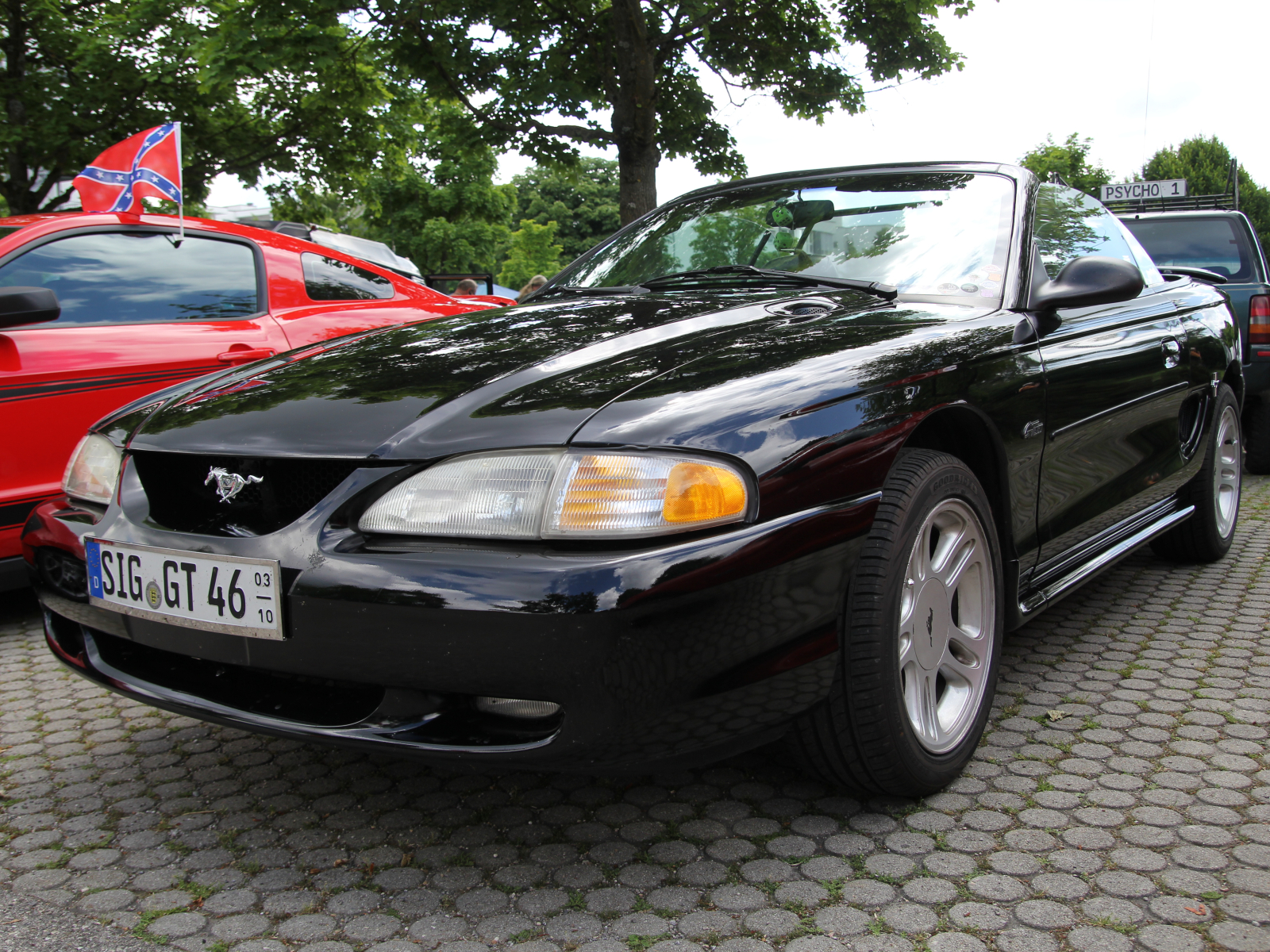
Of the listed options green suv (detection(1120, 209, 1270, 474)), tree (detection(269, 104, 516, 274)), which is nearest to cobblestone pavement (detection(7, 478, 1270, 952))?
green suv (detection(1120, 209, 1270, 474))

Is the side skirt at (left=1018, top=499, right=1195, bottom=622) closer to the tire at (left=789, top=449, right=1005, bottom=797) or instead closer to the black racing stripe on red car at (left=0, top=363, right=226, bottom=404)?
the tire at (left=789, top=449, right=1005, bottom=797)

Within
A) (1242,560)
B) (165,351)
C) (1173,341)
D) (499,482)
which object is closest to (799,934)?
(499,482)

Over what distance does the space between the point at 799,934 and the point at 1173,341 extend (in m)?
2.83

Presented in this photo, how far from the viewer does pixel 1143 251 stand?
168 inches

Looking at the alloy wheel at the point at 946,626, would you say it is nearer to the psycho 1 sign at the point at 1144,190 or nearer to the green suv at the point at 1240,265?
the green suv at the point at 1240,265

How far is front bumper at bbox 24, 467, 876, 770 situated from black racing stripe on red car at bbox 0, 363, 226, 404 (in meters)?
2.02

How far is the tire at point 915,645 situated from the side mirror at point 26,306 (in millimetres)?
3025

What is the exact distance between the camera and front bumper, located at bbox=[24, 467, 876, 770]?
1.67 meters

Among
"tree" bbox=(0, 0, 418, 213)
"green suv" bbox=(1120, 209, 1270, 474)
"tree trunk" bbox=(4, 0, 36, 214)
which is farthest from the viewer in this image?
"tree trunk" bbox=(4, 0, 36, 214)

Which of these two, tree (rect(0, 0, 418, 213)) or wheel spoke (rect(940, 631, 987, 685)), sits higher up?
tree (rect(0, 0, 418, 213))

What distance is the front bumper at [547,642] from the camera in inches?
65.6

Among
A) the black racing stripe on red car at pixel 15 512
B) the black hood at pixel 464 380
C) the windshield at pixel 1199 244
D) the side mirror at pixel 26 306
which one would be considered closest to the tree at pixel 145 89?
the side mirror at pixel 26 306

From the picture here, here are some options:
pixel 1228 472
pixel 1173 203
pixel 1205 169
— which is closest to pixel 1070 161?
pixel 1205 169

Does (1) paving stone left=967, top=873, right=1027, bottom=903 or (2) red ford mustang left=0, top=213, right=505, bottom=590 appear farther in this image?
(2) red ford mustang left=0, top=213, right=505, bottom=590
